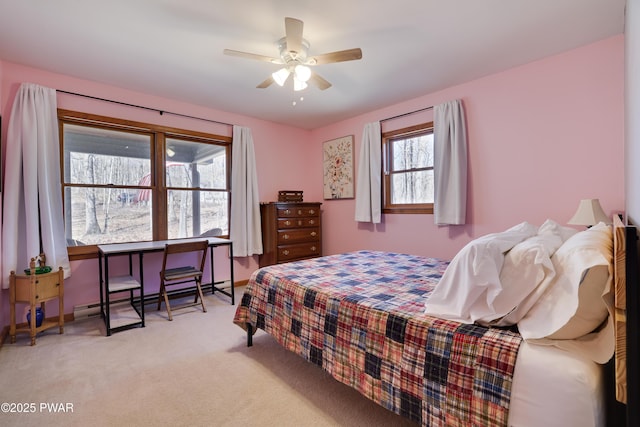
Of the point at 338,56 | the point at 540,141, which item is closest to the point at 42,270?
the point at 338,56

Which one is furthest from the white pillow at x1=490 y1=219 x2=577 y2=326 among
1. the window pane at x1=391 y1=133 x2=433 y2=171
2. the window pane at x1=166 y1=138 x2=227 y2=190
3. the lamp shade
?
the window pane at x1=166 y1=138 x2=227 y2=190

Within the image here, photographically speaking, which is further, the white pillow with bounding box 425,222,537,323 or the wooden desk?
the wooden desk

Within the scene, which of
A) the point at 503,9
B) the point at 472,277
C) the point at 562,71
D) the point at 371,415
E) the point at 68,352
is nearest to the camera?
the point at 472,277

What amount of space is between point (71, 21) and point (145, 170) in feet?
5.77

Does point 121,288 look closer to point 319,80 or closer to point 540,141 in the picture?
point 319,80

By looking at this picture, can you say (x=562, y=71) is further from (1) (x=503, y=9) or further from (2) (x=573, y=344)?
(2) (x=573, y=344)

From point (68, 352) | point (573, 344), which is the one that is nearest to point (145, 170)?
point (68, 352)

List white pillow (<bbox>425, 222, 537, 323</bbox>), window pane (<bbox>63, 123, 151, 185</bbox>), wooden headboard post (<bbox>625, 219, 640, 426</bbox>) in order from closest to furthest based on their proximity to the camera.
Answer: wooden headboard post (<bbox>625, 219, 640, 426</bbox>)
white pillow (<bbox>425, 222, 537, 323</bbox>)
window pane (<bbox>63, 123, 151, 185</bbox>)

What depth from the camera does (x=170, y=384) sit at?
73.9 inches

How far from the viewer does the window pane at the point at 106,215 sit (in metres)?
3.14

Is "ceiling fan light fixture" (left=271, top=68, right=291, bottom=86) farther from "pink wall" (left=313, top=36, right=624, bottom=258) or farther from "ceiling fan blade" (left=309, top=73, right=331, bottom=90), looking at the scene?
"pink wall" (left=313, top=36, right=624, bottom=258)

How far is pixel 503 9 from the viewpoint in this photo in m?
2.00

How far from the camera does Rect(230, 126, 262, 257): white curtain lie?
409cm

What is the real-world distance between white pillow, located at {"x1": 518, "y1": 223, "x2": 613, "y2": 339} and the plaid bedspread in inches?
4.6
